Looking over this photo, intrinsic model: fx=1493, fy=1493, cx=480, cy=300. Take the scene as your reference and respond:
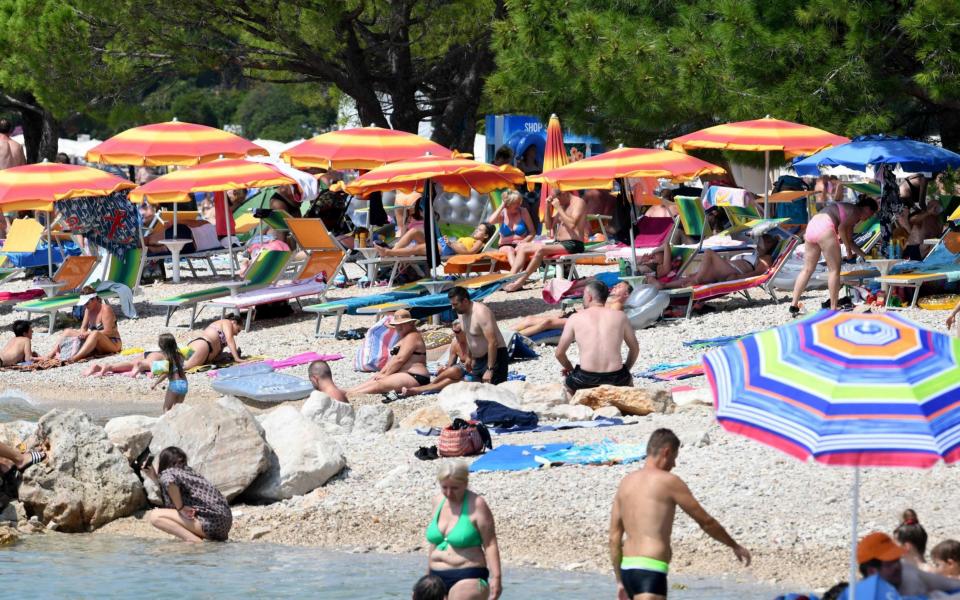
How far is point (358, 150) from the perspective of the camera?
17250 millimetres

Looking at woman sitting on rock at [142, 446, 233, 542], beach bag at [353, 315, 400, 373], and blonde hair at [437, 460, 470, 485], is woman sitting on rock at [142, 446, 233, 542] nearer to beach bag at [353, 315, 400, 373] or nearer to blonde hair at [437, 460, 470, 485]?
blonde hair at [437, 460, 470, 485]

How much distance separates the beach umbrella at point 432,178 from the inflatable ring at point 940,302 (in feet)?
13.8

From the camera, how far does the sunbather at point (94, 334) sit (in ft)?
46.6

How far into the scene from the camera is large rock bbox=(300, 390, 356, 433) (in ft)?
34.8

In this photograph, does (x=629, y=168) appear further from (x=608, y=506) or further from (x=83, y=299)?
(x=608, y=506)

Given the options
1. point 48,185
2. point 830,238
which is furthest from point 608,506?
point 48,185

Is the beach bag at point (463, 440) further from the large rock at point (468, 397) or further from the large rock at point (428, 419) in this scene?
the large rock at point (468, 397)

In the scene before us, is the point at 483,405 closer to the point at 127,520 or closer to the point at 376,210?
the point at 127,520

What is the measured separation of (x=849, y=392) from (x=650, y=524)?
1.17 m

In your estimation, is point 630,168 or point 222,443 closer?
point 222,443

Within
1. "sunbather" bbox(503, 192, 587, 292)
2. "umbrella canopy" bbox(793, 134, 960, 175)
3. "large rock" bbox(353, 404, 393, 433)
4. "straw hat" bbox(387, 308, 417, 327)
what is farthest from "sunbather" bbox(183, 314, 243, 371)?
"umbrella canopy" bbox(793, 134, 960, 175)

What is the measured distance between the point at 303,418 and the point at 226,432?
68 centimetres

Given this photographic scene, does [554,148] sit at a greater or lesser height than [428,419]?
greater

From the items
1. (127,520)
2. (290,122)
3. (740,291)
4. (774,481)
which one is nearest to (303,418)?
(127,520)
